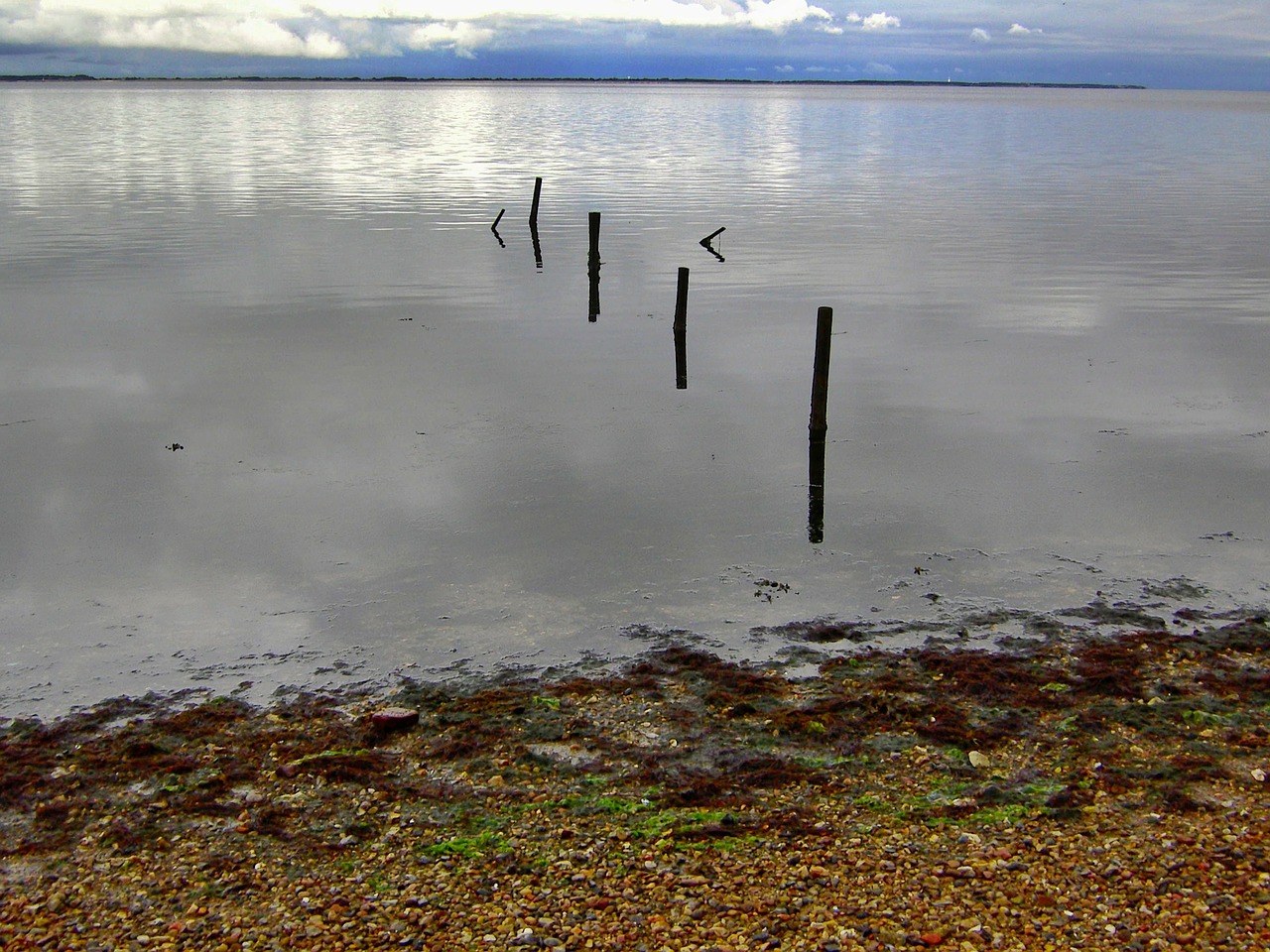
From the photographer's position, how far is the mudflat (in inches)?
287

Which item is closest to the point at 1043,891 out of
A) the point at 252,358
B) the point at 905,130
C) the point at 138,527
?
the point at 138,527

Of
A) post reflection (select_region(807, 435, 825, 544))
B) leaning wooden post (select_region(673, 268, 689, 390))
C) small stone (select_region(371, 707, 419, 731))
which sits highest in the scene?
leaning wooden post (select_region(673, 268, 689, 390))

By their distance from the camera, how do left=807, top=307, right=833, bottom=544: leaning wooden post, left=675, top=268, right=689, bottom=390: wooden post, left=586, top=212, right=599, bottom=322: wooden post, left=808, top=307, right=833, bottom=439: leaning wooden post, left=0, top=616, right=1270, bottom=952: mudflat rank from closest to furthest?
1. left=0, top=616, right=1270, bottom=952: mudflat
2. left=807, top=307, right=833, bottom=544: leaning wooden post
3. left=808, top=307, right=833, bottom=439: leaning wooden post
4. left=675, top=268, right=689, bottom=390: wooden post
5. left=586, top=212, right=599, bottom=322: wooden post

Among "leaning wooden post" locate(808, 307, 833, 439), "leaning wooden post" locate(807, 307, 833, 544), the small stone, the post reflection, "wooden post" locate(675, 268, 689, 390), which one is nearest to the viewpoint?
the small stone

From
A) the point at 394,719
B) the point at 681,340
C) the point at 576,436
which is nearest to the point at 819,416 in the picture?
the point at 576,436

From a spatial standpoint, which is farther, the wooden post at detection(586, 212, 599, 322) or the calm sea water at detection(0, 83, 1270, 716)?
the wooden post at detection(586, 212, 599, 322)

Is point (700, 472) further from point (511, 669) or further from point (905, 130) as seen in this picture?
point (905, 130)

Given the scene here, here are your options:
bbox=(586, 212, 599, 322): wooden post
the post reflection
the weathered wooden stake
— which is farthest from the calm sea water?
the weathered wooden stake

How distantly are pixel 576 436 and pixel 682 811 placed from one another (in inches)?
459

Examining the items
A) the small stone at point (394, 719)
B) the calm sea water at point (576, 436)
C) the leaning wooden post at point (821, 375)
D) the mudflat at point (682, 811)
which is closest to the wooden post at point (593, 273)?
the calm sea water at point (576, 436)

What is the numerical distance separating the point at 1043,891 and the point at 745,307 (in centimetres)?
2516

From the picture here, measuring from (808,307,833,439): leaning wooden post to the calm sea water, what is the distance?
32.5 inches

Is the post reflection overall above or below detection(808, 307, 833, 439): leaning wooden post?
below

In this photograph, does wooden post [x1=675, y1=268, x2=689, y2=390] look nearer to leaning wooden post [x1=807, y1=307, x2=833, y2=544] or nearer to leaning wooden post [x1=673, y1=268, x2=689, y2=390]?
leaning wooden post [x1=673, y1=268, x2=689, y2=390]
